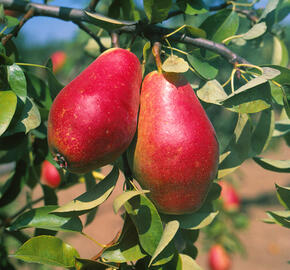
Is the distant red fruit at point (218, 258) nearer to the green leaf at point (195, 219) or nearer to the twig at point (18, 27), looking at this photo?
the green leaf at point (195, 219)

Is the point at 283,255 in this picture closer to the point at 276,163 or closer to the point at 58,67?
the point at 58,67

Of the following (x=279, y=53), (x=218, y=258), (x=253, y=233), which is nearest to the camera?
(x=279, y=53)

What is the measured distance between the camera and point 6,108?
499mm

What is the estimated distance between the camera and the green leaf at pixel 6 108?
0.49 metres

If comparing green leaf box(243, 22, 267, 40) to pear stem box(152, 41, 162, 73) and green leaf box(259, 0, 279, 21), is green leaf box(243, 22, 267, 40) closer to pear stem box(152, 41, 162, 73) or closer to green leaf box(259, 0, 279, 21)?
green leaf box(259, 0, 279, 21)

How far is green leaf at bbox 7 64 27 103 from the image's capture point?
0.54 meters

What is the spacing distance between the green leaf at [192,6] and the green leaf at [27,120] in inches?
11.8

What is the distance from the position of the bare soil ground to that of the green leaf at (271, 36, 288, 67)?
2180 mm

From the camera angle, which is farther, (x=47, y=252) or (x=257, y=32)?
(x=257, y=32)

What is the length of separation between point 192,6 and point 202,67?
0.12m

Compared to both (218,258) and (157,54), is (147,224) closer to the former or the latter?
(157,54)

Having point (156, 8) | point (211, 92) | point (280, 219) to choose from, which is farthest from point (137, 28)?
point (280, 219)

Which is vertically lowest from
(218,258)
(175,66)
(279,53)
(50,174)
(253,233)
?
(253,233)

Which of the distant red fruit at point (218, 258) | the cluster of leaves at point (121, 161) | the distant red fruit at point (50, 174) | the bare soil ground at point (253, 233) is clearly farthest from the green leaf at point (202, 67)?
the bare soil ground at point (253, 233)
